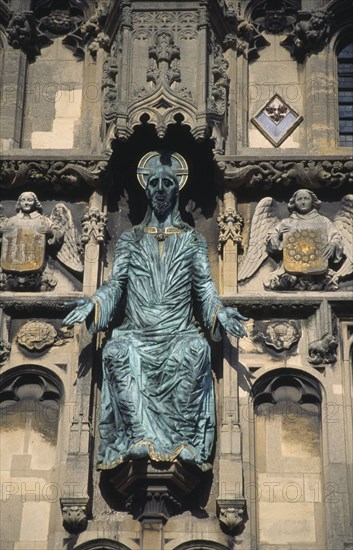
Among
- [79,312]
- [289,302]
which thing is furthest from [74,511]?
[289,302]

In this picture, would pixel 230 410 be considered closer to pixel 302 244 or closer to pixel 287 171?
pixel 302 244

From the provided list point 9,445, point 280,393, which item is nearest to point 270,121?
point 280,393

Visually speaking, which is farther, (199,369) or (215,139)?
(215,139)

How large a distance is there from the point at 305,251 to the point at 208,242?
1313mm

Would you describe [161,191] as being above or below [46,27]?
below

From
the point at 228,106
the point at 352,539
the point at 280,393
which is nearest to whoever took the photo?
the point at 352,539

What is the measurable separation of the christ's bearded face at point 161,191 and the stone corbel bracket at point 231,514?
3771 millimetres

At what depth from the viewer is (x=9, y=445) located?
1955 centimetres

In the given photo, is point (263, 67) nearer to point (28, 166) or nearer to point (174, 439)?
point (28, 166)

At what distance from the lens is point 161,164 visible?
20.7m

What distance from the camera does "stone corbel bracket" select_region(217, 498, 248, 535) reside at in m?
18.5

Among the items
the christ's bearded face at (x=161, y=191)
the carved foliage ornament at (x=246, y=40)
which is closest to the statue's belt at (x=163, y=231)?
the christ's bearded face at (x=161, y=191)

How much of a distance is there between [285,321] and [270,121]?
299 cm

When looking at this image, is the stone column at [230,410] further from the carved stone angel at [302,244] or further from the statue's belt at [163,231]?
the statue's belt at [163,231]
